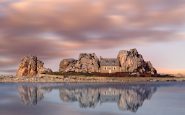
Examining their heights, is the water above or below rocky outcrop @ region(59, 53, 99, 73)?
below

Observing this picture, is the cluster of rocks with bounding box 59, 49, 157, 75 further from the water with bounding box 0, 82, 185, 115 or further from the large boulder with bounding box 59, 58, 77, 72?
the water with bounding box 0, 82, 185, 115

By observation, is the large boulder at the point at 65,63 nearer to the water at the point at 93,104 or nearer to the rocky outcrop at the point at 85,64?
the rocky outcrop at the point at 85,64

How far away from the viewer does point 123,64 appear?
554 ft

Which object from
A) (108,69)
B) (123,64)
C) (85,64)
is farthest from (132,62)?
(85,64)

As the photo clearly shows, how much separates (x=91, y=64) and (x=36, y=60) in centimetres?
4016

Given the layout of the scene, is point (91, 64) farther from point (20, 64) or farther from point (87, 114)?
point (87, 114)

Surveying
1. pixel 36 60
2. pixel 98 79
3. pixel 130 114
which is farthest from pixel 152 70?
pixel 130 114

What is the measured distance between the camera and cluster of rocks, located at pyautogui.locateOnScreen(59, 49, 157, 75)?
167 meters

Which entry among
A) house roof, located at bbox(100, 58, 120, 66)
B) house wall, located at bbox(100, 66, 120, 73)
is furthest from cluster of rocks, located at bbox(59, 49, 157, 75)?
house roof, located at bbox(100, 58, 120, 66)

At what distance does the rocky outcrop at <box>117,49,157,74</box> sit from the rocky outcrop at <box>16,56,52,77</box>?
4344 cm

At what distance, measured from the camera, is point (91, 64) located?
167125 mm

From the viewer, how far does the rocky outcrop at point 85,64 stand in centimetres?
16662

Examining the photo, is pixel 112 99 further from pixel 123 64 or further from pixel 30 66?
pixel 30 66

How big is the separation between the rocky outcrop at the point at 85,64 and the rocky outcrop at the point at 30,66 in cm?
1548
